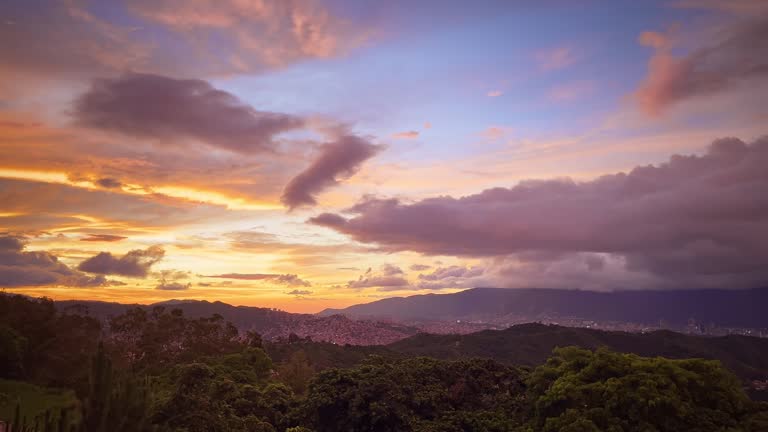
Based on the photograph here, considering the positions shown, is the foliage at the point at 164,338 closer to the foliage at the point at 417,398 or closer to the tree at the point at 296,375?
the tree at the point at 296,375

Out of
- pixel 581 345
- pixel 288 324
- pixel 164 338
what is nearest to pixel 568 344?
pixel 581 345

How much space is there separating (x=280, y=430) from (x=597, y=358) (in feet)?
64.8

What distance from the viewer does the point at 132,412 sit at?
12.1 meters

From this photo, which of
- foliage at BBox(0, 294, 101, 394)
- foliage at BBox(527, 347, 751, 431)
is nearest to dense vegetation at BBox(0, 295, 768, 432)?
foliage at BBox(527, 347, 751, 431)

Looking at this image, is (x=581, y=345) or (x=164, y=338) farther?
(x=581, y=345)

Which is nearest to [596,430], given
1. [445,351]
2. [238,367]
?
[238,367]

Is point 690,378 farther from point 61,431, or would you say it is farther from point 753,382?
point 753,382

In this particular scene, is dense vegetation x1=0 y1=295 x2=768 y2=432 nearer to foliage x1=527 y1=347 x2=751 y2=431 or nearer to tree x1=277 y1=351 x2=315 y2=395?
foliage x1=527 y1=347 x2=751 y2=431

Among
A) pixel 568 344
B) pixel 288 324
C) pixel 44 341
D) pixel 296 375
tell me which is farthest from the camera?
pixel 288 324

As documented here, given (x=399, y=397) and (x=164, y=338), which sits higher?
(x=399, y=397)

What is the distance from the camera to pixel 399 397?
95.9 feet

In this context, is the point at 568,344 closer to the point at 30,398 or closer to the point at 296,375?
the point at 296,375

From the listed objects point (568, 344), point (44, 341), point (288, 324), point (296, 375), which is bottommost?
point (568, 344)

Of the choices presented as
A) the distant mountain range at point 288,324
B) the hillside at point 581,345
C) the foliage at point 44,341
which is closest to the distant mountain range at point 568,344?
the hillside at point 581,345
